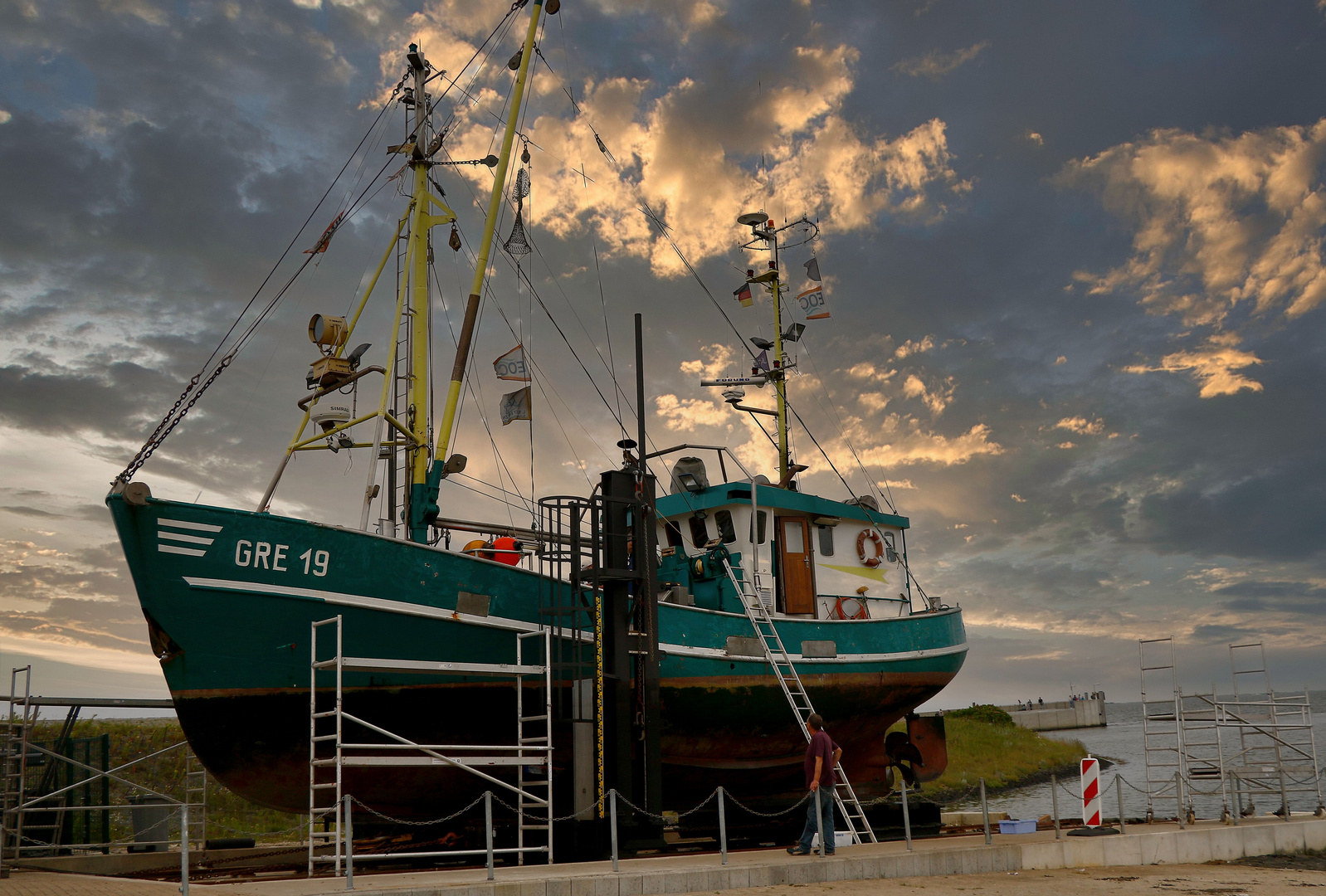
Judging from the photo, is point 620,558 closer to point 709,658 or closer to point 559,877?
point 709,658

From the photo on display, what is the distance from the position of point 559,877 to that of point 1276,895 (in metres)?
7.55

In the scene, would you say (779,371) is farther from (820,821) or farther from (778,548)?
(820,821)

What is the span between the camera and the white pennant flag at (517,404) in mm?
16578

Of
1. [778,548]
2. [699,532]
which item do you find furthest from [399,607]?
[778,548]

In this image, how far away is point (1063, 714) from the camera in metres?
81.3

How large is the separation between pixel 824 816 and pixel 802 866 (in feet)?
3.61

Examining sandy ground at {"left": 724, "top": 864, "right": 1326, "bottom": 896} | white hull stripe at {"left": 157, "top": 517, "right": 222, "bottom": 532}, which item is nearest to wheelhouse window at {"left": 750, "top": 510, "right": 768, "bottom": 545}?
sandy ground at {"left": 724, "top": 864, "right": 1326, "bottom": 896}

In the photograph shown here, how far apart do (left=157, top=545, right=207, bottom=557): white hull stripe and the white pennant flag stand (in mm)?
6011

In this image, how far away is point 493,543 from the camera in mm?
14633

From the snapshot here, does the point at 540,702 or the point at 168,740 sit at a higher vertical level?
the point at 540,702

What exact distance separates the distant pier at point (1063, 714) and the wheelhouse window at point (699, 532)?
60.5 meters

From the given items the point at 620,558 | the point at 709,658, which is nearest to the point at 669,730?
the point at 709,658

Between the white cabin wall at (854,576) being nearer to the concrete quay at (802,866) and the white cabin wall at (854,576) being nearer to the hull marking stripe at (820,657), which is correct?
the hull marking stripe at (820,657)

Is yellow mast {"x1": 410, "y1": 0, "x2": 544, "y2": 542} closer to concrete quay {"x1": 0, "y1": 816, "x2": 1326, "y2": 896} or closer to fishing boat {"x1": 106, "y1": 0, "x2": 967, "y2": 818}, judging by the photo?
fishing boat {"x1": 106, "y1": 0, "x2": 967, "y2": 818}
